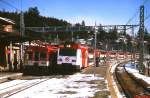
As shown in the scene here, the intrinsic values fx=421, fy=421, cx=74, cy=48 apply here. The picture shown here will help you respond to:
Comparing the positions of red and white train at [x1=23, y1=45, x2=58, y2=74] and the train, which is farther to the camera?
red and white train at [x1=23, y1=45, x2=58, y2=74]

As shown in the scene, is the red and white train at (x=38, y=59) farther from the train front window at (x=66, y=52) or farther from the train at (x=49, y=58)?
the train front window at (x=66, y=52)

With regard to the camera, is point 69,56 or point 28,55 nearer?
point 69,56

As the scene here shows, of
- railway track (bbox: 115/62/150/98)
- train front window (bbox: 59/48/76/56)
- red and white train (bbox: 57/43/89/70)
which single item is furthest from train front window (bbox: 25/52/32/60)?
railway track (bbox: 115/62/150/98)

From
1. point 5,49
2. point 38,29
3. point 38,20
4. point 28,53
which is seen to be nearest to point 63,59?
point 28,53

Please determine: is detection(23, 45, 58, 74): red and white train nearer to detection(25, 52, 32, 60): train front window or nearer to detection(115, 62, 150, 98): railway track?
detection(25, 52, 32, 60): train front window

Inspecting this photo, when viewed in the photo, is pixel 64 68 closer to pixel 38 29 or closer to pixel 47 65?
pixel 47 65

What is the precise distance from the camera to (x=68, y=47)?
1515 inches

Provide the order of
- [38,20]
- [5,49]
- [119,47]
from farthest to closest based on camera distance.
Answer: [119,47] < [38,20] < [5,49]

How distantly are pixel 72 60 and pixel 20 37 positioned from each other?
5.07 metres

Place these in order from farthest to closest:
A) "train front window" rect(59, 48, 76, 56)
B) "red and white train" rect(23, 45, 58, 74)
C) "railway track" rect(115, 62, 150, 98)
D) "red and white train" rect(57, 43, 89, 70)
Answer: "train front window" rect(59, 48, 76, 56)
"red and white train" rect(23, 45, 58, 74)
"red and white train" rect(57, 43, 89, 70)
"railway track" rect(115, 62, 150, 98)

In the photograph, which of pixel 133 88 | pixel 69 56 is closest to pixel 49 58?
pixel 69 56

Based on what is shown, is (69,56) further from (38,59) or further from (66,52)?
(38,59)

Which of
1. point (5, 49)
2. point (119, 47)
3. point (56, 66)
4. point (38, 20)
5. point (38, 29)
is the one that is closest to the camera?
point (56, 66)

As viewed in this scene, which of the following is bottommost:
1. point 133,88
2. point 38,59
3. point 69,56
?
point 133,88
